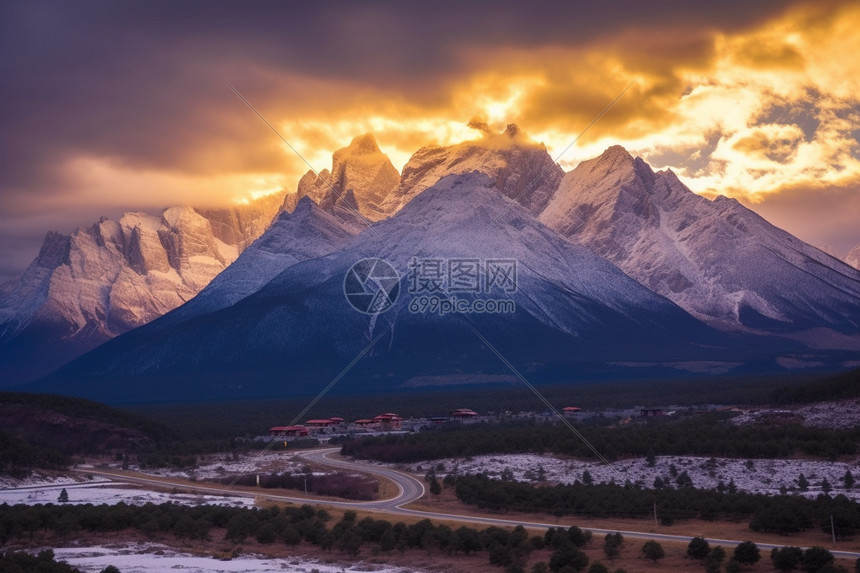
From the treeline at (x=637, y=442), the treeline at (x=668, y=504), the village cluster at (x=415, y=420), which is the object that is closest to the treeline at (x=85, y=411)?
the village cluster at (x=415, y=420)

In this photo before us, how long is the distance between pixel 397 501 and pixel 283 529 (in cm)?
1429

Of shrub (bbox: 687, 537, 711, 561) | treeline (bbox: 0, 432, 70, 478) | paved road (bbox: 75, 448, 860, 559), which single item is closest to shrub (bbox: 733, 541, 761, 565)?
shrub (bbox: 687, 537, 711, 561)

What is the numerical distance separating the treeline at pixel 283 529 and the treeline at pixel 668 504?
9.38 meters

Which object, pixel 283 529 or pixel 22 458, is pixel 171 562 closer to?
pixel 283 529

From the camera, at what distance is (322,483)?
85.6m

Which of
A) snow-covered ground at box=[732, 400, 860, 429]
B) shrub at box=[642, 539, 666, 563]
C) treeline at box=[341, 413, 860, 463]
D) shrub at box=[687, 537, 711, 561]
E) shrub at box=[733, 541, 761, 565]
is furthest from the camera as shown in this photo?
snow-covered ground at box=[732, 400, 860, 429]

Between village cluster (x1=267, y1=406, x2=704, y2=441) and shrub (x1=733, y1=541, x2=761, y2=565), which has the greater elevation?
village cluster (x1=267, y1=406, x2=704, y2=441)

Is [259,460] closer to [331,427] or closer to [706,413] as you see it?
[331,427]

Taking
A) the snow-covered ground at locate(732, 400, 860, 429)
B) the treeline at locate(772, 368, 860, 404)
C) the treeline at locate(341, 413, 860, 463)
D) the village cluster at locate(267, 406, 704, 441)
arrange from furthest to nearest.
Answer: the village cluster at locate(267, 406, 704, 441) → the treeline at locate(772, 368, 860, 404) → the snow-covered ground at locate(732, 400, 860, 429) → the treeline at locate(341, 413, 860, 463)

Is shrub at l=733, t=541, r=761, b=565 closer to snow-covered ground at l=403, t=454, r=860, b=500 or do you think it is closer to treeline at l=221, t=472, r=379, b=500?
snow-covered ground at l=403, t=454, r=860, b=500

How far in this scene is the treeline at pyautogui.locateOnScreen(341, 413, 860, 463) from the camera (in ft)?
276

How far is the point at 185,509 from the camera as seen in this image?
227 ft

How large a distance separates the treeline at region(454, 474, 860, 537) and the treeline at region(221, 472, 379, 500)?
27.3 ft

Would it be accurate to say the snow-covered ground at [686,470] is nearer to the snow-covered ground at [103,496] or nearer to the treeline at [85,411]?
the snow-covered ground at [103,496]
